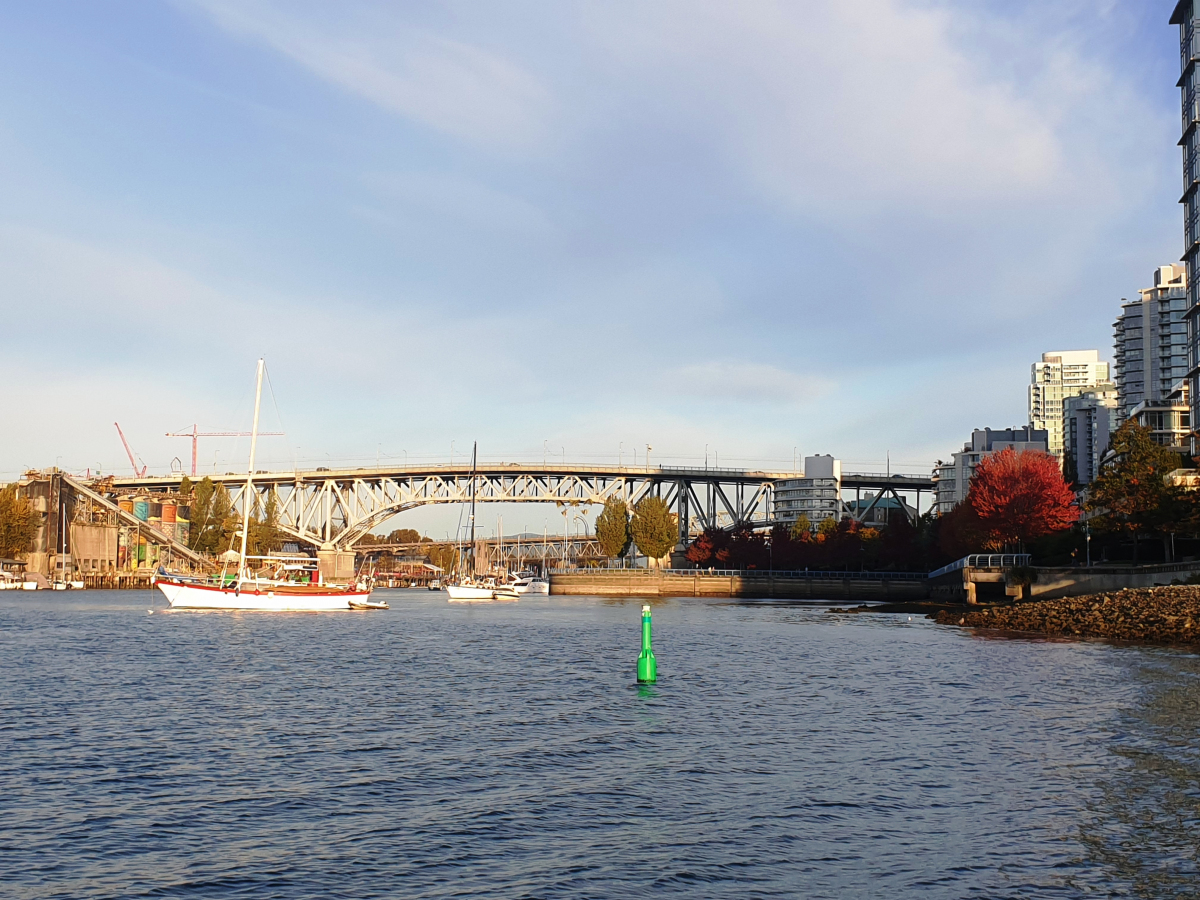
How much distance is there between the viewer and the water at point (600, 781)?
594 inches

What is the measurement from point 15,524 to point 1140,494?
157m

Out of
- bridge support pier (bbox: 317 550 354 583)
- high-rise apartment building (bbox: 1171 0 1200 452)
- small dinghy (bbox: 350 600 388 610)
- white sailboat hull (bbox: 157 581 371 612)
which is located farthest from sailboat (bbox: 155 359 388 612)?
bridge support pier (bbox: 317 550 354 583)

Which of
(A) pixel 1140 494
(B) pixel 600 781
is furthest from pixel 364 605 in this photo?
(B) pixel 600 781

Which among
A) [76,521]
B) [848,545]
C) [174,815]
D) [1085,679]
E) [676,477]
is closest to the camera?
[174,815]

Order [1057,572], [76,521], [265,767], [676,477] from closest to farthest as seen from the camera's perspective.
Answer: [265,767]
[1057,572]
[76,521]
[676,477]

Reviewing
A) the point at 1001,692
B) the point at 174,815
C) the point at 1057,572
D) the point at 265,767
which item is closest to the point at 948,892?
the point at 174,815

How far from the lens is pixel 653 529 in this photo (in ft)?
562

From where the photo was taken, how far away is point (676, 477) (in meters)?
199

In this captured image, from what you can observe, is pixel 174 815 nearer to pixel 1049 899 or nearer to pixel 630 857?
pixel 630 857

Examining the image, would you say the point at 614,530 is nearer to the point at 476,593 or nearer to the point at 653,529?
the point at 653,529

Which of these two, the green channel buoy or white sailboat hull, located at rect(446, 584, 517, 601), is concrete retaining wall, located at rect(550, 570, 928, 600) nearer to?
white sailboat hull, located at rect(446, 584, 517, 601)

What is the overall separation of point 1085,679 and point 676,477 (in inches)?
6366

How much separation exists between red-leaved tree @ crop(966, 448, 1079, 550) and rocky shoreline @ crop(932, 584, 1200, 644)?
2768 cm

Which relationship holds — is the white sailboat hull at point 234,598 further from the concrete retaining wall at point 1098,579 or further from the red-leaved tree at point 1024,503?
the red-leaved tree at point 1024,503
